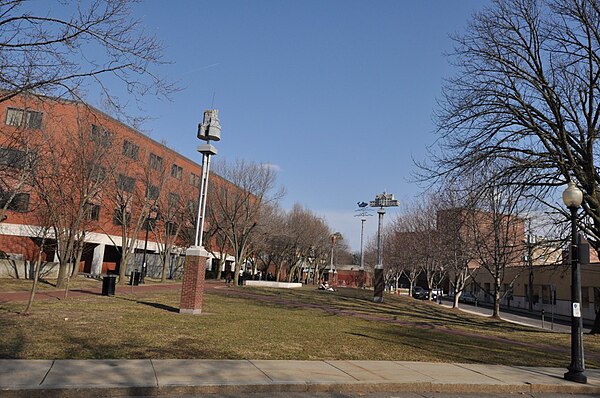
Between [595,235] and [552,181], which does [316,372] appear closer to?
[552,181]

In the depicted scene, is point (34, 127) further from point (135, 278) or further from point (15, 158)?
point (135, 278)

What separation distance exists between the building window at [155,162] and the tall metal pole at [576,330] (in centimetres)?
3420

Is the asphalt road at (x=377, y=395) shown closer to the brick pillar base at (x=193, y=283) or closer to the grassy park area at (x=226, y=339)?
the grassy park area at (x=226, y=339)

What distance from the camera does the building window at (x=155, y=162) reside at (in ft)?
131

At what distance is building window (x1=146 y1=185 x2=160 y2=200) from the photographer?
3834 centimetres

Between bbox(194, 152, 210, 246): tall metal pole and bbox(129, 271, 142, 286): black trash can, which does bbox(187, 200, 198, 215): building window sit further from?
bbox(194, 152, 210, 246): tall metal pole

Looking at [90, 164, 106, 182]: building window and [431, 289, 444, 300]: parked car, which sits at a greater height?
[90, 164, 106, 182]: building window

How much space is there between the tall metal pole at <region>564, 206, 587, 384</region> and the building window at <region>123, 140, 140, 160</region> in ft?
96.2

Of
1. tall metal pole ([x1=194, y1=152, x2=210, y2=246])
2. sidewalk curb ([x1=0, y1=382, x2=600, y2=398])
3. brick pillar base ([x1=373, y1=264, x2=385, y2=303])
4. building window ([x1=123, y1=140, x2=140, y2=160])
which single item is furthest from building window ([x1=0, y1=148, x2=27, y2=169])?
brick pillar base ([x1=373, y1=264, x2=385, y2=303])

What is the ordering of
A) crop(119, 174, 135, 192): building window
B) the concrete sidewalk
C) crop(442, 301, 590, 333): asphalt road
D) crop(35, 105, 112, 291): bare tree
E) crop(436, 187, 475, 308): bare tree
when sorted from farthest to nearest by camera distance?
1. crop(119, 174, 135, 192): building window
2. crop(442, 301, 590, 333): asphalt road
3. crop(436, 187, 475, 308): bare tree
4. crop(35, 105, 112, 291): bare tree
5. the concrete sidewalk

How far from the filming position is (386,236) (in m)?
65.8

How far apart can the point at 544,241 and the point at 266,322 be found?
1331 centimetres

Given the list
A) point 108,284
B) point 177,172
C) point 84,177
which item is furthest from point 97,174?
point 177,172

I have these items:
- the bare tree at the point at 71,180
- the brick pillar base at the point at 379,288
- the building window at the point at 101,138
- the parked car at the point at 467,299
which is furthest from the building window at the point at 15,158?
the parked car at the point at 467,299
